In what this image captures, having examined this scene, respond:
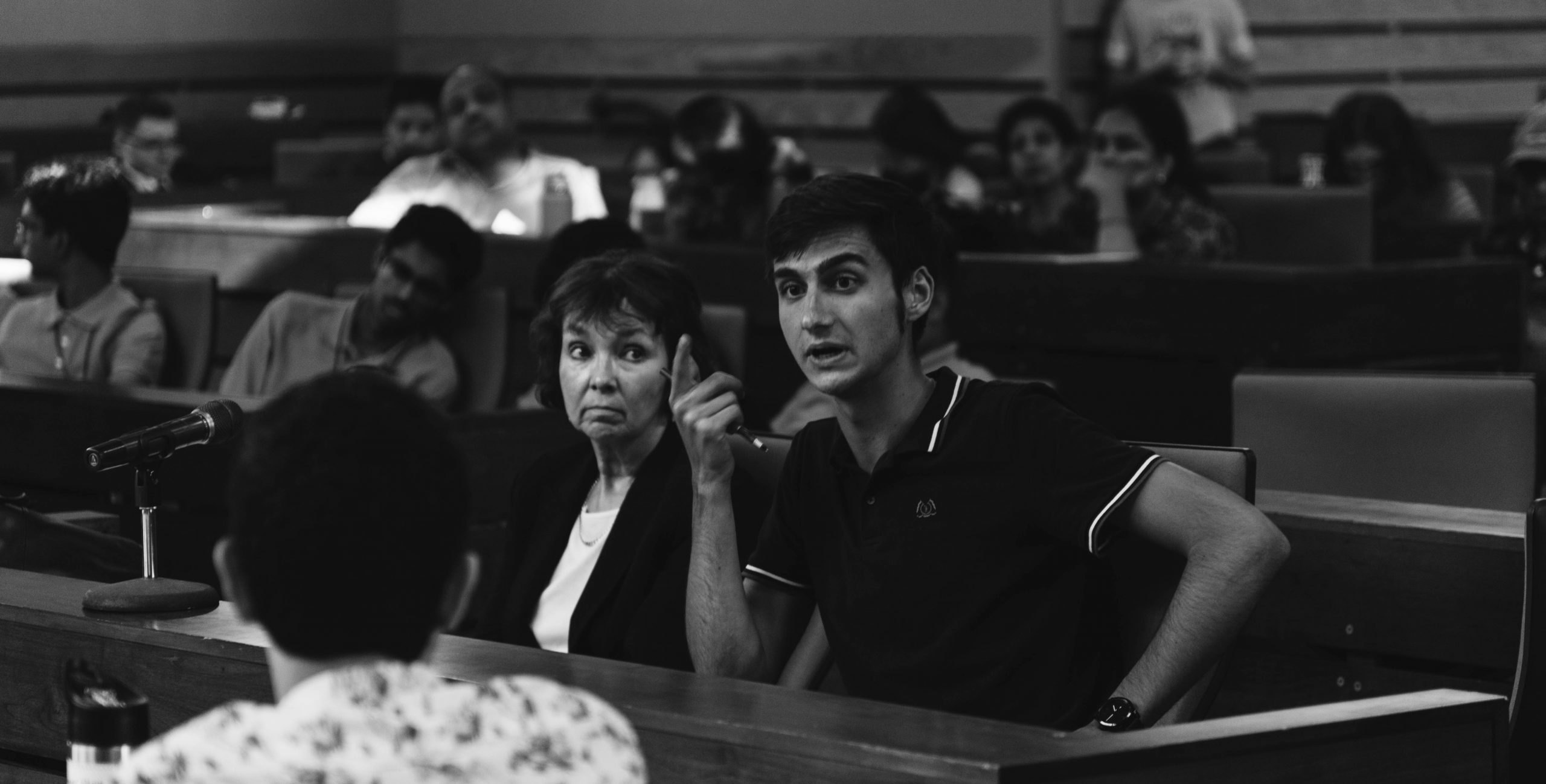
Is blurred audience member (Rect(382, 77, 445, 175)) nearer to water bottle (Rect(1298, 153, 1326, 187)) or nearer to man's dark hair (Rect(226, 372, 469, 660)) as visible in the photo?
water bottle (Rect(1298, 153, 1326, 187))

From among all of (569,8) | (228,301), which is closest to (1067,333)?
(228,301)

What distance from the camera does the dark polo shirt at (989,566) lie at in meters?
2.21

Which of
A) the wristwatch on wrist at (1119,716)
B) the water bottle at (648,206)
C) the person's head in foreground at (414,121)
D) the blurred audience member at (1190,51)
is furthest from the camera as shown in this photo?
the blurred audience member at (1190,51)

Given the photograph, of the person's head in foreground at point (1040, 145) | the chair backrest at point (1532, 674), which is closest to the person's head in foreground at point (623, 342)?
the chair backrest at point (1532, 674)

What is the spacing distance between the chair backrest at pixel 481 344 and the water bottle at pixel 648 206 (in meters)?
1.60

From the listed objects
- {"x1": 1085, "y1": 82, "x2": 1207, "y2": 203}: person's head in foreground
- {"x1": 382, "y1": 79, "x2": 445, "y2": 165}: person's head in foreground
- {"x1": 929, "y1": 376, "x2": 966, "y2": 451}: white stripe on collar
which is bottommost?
{"x1": 929, "y1": 376, "x2": 966, "y2": 451}: white stripe on collar

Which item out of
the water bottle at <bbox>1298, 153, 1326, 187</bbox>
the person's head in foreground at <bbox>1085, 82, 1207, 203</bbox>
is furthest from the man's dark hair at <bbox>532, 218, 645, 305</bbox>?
the water bottle at <bbox>1298, 153, 1326, 187</bbox>

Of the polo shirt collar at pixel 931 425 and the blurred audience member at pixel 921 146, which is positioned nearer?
the polo shirt collar at pixel 931 425

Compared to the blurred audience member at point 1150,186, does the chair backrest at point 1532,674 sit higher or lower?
lower

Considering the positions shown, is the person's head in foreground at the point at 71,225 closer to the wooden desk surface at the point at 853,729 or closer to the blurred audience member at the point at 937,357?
the blurred audience member at the point at 937,357

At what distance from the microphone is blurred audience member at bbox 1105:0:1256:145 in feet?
25.8

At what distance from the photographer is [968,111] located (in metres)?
10.2

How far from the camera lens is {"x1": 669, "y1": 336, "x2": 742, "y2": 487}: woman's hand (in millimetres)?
2338

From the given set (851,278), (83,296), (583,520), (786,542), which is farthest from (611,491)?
(83,296)
